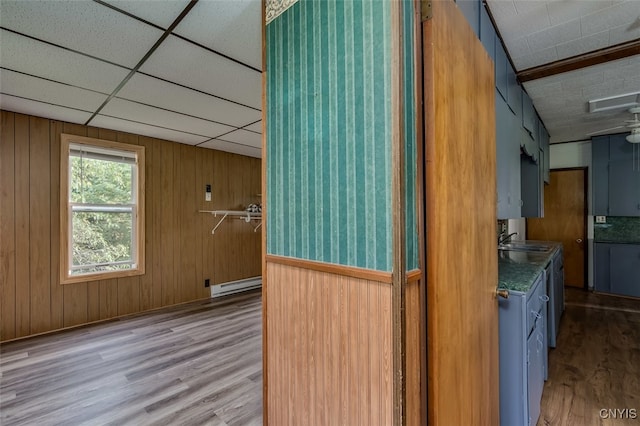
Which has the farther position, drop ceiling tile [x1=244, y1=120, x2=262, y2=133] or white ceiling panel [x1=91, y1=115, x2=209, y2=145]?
drop ceiling tile [x1=244, y1=120, x2=262, y2=133]

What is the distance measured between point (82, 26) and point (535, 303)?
3.07m

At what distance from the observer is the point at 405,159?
1.00m

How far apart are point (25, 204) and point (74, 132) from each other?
2.97 feet

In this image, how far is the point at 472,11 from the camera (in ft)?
5.16

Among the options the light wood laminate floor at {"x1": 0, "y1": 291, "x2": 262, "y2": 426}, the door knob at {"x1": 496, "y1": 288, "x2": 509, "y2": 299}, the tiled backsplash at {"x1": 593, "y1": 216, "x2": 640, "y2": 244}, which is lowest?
the light wood laminate floor at {"x1": 0, "y1": 291, "x2": 262, "y2": 426}

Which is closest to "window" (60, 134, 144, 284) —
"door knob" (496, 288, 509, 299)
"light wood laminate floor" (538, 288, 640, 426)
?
"door knob" (496, 288, 509, 299)

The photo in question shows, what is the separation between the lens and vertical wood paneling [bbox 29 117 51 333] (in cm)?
321

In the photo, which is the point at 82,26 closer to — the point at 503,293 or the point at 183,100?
the point at 183,100

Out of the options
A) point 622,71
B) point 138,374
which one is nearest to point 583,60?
point 622,71

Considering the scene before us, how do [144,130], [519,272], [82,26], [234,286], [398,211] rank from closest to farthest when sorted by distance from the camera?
1. [398,211]
2. [82,26]
3. [519,272]
4. [144,130]
5. [234,286]

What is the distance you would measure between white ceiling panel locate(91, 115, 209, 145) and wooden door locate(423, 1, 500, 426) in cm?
348

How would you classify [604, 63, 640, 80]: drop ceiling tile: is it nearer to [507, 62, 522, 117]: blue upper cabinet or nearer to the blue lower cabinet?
[507, 62, 522, 117]: blue upper cabinet

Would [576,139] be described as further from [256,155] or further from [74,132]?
[74,132]

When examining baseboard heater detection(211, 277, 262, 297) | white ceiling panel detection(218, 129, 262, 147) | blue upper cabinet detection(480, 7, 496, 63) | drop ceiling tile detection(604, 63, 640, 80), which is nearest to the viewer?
blue upper cabinet detection(480, 7, 496, 63)
